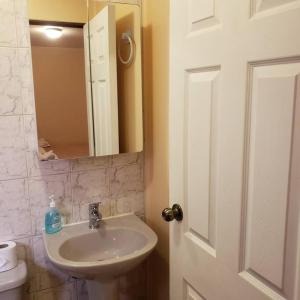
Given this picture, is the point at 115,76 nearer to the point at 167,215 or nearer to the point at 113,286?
the point at 167,215

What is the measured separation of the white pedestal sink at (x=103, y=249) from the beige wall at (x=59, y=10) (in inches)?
41.5

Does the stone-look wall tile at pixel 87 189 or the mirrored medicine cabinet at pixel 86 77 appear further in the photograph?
the stone-look wall tile at pixel 87 189

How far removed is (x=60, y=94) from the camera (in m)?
1.61

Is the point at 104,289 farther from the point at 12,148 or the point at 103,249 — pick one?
the point at 12,148

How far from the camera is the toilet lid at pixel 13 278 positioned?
1.43 meters

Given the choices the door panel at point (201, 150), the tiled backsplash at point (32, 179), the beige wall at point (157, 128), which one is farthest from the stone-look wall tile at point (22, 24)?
the door panel at point (201, 150)

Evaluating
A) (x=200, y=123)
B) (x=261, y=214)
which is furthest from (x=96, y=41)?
(x=261, y=214)

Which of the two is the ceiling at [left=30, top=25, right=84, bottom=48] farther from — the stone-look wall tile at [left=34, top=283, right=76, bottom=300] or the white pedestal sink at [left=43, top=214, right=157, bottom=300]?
the stone-look wall tile at [left=34, top=283, right=76, bottom=300]

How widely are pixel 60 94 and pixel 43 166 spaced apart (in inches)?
14.6

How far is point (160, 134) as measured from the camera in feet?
5.62

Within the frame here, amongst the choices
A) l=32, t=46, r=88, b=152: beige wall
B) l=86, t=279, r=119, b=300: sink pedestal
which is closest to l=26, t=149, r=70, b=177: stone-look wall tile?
l=32, t=46, r=88, b=152: beige wall

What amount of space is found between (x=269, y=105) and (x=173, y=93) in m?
0.47

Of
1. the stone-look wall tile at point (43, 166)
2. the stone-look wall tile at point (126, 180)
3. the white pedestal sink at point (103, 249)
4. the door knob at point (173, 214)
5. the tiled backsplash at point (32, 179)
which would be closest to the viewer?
the door knob at point (173, 214)

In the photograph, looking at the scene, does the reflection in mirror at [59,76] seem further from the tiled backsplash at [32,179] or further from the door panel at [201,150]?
the door panel at [201,150]
